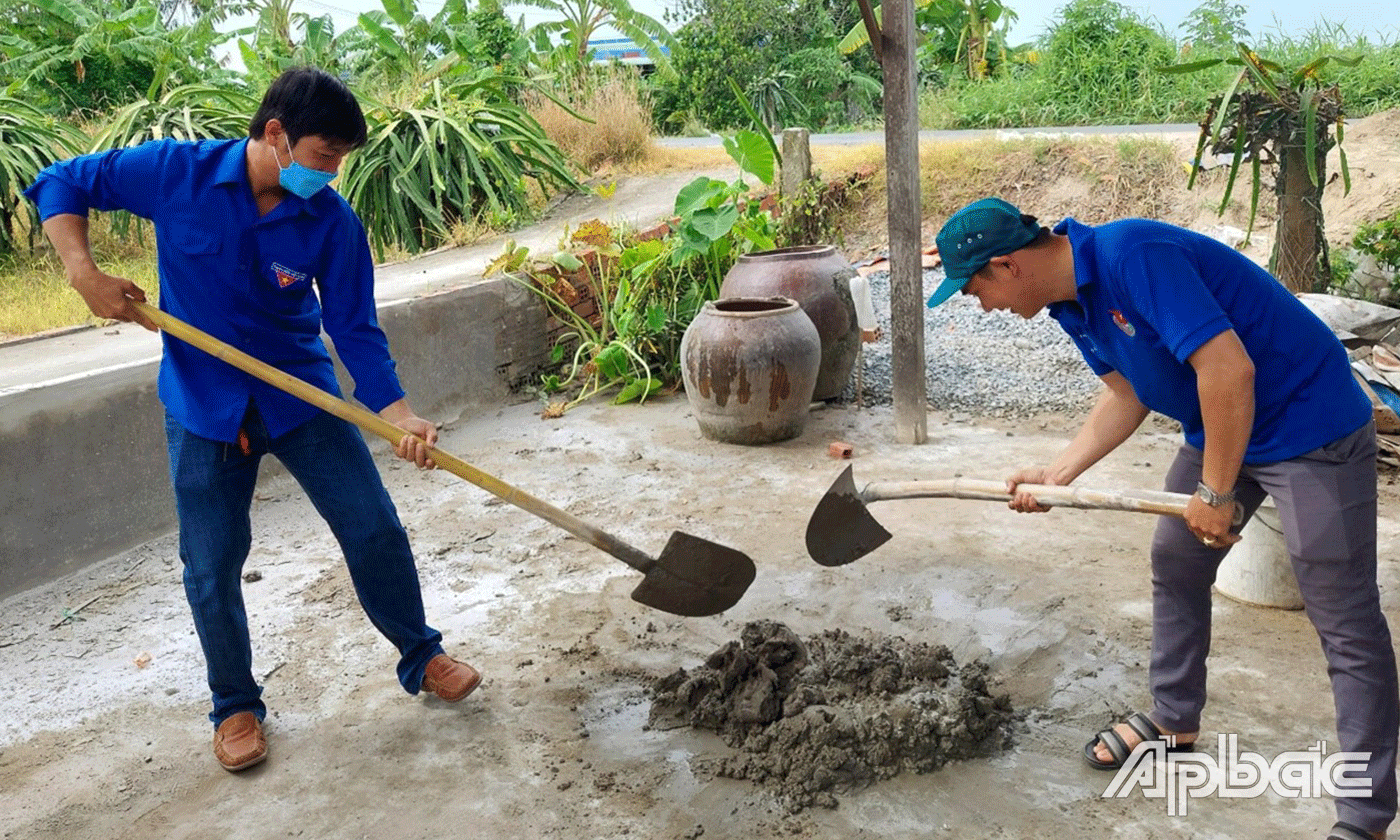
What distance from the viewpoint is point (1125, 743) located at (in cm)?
265

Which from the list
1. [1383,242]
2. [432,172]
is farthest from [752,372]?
[432,172]

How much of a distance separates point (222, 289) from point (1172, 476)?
2.34 metres

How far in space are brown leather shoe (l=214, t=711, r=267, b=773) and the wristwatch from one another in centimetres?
241

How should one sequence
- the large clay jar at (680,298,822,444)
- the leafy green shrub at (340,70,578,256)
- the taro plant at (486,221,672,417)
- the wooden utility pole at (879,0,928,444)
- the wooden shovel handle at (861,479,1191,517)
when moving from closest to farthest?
the wooden shovel handle at (861,479,1191,517) < the wooden utility pole at (879,0,928,444) < the large clay jar at (680,298,822,444) < the taro plant at (486,221,672,417) < the leafy green shrub at (340,70,578,256)

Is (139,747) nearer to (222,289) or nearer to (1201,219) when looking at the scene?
(222,289)

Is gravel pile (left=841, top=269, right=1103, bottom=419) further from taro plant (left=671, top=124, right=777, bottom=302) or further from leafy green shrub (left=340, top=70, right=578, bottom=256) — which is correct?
leafy green shrub (left=340, top=70, right=578, bottom=256)

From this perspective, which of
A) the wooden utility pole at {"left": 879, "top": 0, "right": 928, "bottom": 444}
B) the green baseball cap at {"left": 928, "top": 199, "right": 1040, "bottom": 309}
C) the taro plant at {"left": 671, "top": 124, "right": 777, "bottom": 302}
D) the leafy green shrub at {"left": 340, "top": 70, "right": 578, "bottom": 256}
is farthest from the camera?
the leafy green shrub at {"left": 340, "top": 70, "right": 578, "bottom": 256}

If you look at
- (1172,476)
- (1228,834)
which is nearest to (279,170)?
(1172,476)

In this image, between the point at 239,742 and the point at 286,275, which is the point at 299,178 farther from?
the point at 239,742

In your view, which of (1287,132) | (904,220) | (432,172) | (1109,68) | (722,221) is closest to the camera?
(1287,132)

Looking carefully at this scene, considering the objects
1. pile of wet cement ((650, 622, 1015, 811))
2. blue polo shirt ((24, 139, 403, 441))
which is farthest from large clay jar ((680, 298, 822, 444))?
blue polo shirt ((24, 139, 403, 441))

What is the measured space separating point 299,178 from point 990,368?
187 inches

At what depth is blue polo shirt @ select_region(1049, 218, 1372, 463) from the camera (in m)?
2.12

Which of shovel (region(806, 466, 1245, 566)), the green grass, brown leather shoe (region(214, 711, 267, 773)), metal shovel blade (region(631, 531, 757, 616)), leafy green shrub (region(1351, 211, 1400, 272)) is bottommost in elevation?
brown leather shoe (region(214, 711, 267, 773))
